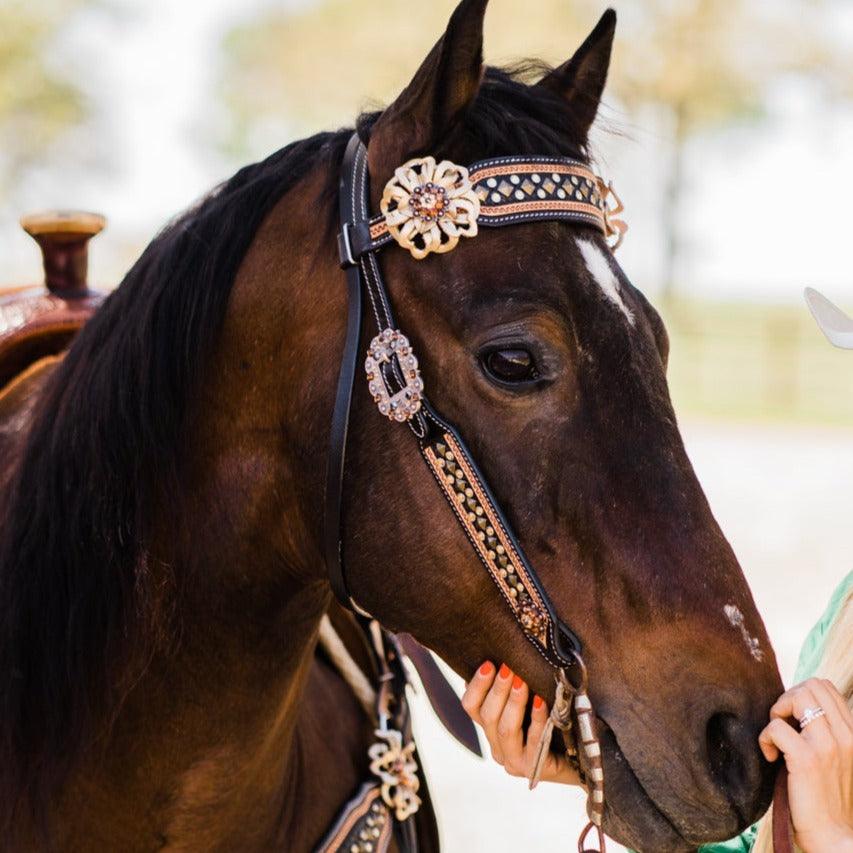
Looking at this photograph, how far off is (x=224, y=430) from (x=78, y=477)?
0.77 ft

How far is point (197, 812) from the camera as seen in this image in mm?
1886

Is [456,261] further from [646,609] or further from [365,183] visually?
[646,609]

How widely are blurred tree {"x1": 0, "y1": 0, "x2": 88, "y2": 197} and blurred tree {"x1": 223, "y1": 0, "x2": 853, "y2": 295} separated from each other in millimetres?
4952

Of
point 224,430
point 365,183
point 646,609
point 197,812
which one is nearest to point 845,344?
point 646,609

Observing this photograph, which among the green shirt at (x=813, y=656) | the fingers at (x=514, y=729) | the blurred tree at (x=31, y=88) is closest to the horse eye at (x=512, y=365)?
the fingers at (x=514, y=729)

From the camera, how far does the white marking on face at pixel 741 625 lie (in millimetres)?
1508

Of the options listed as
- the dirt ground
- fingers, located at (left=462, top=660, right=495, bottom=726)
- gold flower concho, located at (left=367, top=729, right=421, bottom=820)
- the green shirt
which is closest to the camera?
fingers, located at (left=462, top=660, right=495, bottom=726)

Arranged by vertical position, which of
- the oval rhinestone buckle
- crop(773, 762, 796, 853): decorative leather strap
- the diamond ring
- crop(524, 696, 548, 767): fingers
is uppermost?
the oval rhinestone buckle

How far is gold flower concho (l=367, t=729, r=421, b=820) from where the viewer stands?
2.26 meters

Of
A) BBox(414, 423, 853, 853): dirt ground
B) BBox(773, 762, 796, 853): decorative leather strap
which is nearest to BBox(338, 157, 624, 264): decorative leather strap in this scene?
BBox(773, 762, 796, 853): decorative leather strap

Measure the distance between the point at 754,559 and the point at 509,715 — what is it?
26.9ft

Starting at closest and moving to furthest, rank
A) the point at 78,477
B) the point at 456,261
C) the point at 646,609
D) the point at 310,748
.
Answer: the point at 646,609 < the point at 456,261 < the point at 78,477 < the point at 310,748

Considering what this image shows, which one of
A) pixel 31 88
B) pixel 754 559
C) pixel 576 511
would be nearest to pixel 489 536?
pixel 576 511

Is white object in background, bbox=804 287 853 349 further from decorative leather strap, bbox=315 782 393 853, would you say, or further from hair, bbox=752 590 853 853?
decorative leather strap, bbox=315 782 393 853
